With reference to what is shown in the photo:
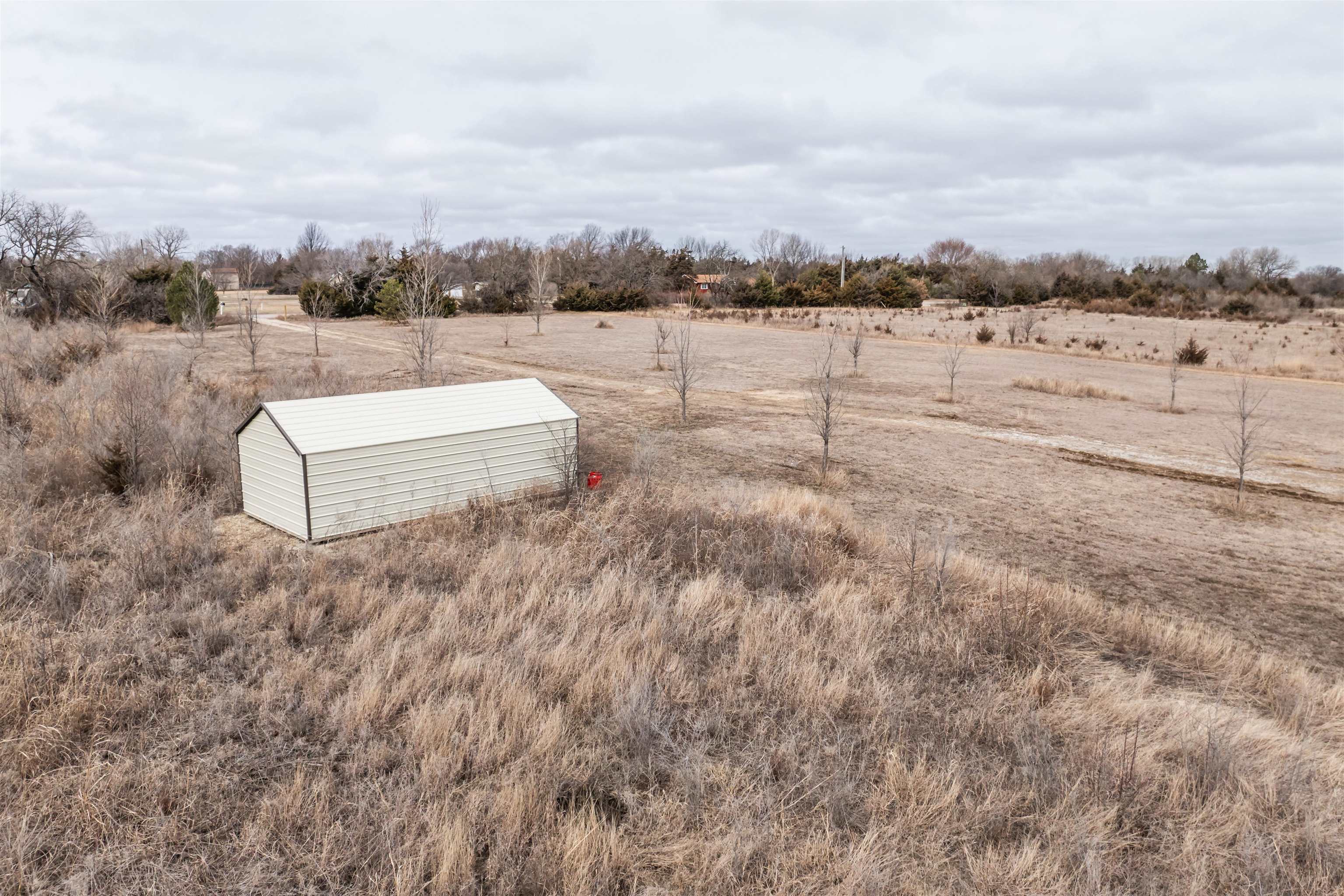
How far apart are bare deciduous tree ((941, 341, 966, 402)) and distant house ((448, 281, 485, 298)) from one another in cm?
3322

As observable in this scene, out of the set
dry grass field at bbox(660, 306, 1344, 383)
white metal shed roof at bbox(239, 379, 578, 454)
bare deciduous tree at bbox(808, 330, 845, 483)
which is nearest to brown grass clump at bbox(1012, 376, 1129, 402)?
bare deciduous tree at bbox(808, 330, 845, 483)

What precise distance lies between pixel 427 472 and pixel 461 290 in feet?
179

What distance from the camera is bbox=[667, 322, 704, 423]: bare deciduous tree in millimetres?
17953

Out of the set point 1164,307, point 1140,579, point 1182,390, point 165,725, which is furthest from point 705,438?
point 1164,307

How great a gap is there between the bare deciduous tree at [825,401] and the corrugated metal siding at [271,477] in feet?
25.5

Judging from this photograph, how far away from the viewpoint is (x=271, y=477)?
8734 millimetres

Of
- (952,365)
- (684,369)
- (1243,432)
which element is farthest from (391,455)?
(952,365)

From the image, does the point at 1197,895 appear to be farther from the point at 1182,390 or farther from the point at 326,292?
the point at 326,292

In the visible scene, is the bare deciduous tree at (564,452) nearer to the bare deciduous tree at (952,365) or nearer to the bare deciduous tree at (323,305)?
the bare deciduous tree at (952,365)

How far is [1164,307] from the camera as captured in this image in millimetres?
52219

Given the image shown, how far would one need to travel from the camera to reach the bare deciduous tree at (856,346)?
2503 cm

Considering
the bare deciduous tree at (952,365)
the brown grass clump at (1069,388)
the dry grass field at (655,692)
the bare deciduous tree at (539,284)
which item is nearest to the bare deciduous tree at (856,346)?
the bare deciduous tree at (952,365)

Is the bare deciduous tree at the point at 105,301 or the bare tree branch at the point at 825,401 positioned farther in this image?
the bare deciduous tree at the point at 105,301

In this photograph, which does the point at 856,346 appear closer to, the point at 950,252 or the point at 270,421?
the point at 270,421
